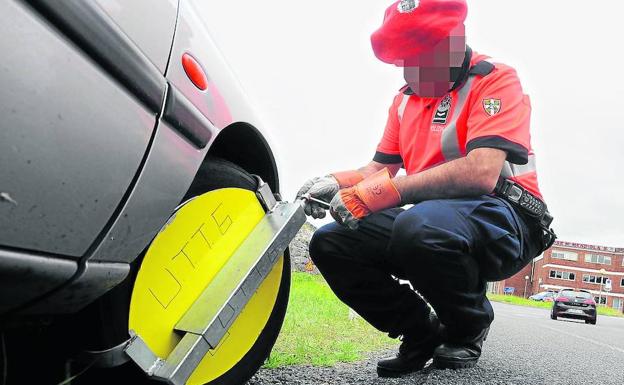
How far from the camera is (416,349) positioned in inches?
96.8

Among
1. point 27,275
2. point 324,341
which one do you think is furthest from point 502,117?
point 324,341

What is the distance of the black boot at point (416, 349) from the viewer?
2.39 m

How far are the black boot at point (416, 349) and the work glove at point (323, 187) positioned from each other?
0.74 meters

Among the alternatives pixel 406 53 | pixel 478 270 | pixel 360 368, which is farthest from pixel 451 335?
pixel 406 53

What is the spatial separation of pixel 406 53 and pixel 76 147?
5.37 ft

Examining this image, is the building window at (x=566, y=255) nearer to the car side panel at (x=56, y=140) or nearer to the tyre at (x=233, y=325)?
the tyre at (x=233, y=325)

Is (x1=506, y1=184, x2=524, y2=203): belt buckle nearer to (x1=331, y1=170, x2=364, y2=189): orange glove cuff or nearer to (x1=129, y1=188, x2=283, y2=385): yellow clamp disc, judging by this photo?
(x1=331, y1=170, x2=364, y2=189): orange glove cuff

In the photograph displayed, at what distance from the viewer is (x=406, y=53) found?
2.28 metres

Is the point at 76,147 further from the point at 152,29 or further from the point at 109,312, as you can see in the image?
the point at 109,312

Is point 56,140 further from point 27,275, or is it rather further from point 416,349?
point 416,349

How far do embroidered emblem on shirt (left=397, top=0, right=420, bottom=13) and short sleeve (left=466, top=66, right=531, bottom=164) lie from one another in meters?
0.46

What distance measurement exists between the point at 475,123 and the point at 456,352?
1.01 meters

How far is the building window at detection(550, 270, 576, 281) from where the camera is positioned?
68.2 m

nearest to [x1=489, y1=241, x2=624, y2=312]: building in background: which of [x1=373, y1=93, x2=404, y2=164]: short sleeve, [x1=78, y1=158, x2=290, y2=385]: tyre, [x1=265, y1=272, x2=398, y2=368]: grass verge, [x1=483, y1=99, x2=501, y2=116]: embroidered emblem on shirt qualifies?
[x1=265, y1=272, x2=398, y2=368]: grass verge
